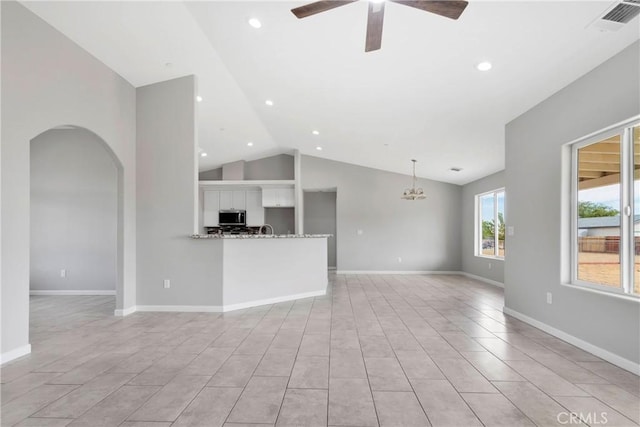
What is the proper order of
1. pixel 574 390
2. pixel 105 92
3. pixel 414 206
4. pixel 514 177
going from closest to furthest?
pixel 574 390
pixel 105 92
pixel 514 177
pixel 414 206

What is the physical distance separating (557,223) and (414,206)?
→ 206 inches

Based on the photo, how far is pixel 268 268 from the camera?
507 centimetres

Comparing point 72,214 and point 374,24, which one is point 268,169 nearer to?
point 72,214

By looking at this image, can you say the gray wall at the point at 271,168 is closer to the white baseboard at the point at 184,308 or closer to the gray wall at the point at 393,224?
the gray wall at the point at 393,224

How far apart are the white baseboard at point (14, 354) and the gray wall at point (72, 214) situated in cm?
284

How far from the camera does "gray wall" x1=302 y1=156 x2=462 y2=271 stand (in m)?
8.66

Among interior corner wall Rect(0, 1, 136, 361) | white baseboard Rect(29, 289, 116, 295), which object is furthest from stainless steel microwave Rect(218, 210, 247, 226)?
interior corner wall Rect(0, 1, 136, 361)

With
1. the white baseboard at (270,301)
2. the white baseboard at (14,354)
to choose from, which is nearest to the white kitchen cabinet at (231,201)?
the white baseboard at (270,301)

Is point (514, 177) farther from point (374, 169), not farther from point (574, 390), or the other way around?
point (374, 169)

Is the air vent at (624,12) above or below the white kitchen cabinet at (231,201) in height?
above

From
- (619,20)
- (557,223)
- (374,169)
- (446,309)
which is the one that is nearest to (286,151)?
(374,169)

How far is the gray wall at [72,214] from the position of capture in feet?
18.4

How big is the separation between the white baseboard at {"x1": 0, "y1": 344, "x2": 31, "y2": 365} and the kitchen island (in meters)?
2.02

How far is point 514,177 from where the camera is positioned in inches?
169
